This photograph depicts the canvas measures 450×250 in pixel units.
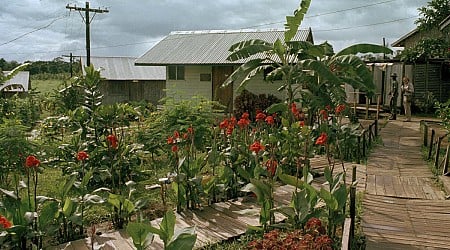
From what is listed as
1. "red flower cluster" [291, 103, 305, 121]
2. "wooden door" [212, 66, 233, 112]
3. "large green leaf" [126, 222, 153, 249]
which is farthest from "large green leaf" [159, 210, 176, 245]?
"wooden door" [212, 66, 233, 112]

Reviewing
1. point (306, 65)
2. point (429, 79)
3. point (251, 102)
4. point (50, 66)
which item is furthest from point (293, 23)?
point (50, 66)

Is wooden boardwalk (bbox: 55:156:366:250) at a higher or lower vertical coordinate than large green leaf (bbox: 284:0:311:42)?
lower

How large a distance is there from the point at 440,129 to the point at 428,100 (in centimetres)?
564

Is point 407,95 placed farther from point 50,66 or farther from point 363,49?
point 50,66

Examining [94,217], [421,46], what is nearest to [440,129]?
[421,46]

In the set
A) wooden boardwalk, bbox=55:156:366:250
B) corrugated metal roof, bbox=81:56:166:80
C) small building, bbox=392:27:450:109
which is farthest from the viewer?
corrugated metal roof, bbox=81:56:166:80

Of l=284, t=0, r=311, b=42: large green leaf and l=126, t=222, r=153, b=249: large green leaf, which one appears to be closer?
l=126, t=222, r=153, b=249: large green leaf

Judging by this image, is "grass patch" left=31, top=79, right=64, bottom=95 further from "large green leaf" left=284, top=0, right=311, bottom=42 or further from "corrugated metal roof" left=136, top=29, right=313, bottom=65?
"large green leaf" left=284, top=0, right=311, bottom=42

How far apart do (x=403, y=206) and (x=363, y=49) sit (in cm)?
429

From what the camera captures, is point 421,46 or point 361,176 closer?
point 361,176

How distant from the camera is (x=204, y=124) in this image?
774 centimetres

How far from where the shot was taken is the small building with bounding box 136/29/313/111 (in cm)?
1817

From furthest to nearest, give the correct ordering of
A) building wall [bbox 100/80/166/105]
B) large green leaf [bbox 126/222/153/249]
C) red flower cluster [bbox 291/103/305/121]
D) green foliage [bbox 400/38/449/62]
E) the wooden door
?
building wall [bbox 100/80/166/105], the wooden door, green foliage [bbox 400/38/449/62], red flower cluster [bbox 291/103/305/121], large green leaf [bbox 126/222/153/249]

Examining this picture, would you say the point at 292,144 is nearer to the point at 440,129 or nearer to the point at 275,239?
the point at 275,239
